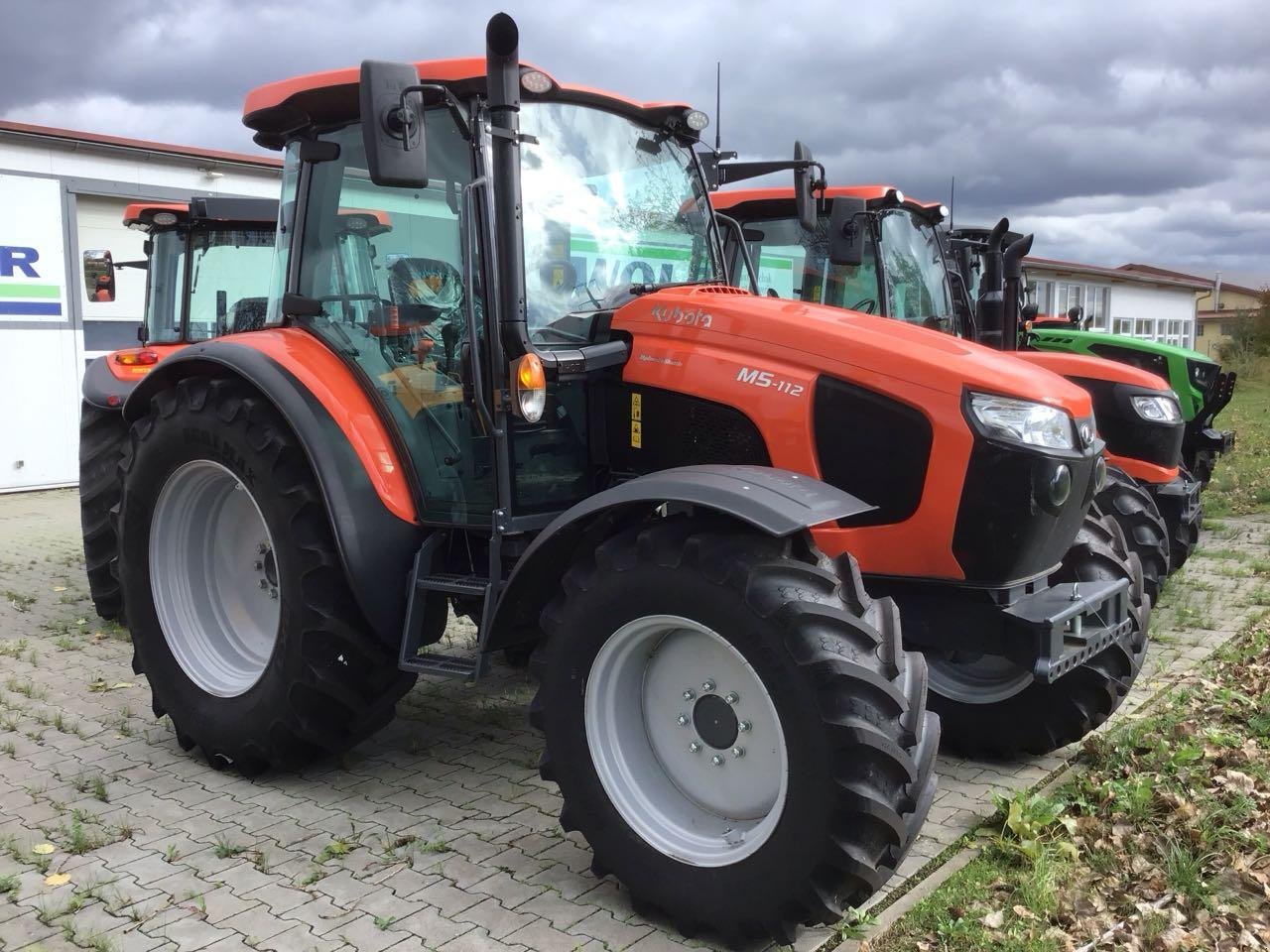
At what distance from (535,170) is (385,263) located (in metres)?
0.70

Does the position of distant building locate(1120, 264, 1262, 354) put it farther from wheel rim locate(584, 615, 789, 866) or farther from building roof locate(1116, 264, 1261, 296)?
wheel rim locate(584, 615, 789, 866)

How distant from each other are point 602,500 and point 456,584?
0.90m

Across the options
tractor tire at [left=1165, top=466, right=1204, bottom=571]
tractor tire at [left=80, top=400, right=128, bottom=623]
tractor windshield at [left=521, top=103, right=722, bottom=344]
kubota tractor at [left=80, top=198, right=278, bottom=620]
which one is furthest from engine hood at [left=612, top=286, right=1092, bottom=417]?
tractor tire at [left=80, top=400, right=128, bottom=623]

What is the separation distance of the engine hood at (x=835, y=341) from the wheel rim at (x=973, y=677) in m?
1.29

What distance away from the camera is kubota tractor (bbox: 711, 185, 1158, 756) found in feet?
13.3

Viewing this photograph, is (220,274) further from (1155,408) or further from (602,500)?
(1155,408)

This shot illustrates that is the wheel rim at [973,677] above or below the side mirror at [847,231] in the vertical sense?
below

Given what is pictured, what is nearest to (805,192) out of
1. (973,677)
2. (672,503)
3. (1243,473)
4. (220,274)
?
(672,503)

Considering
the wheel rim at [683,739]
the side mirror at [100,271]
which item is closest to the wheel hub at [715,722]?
the wheel rim at [683,739]

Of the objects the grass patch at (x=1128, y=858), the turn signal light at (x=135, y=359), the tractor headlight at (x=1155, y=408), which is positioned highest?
the turn signal light at (x=135, y=359)

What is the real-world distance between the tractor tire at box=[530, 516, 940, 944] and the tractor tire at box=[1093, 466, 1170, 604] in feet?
10.7

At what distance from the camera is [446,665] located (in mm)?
3914

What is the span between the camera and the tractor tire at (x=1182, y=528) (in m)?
7.16

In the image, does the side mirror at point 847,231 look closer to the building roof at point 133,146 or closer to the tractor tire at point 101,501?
the tractor tire at point 101,501
